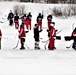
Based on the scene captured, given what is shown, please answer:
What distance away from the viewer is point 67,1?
59969 mm
